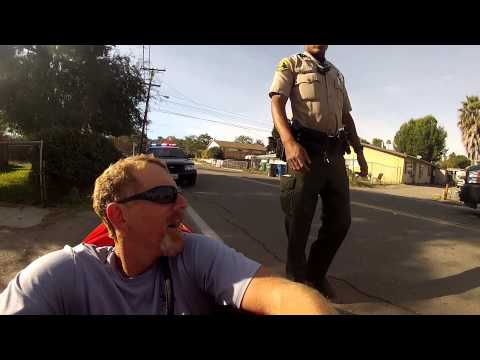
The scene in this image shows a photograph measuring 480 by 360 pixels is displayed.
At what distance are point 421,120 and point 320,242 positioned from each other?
6211cm

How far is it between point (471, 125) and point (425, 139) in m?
21.7

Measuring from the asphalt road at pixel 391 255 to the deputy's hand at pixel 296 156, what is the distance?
1.19 m

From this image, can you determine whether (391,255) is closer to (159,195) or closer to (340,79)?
(340,79)

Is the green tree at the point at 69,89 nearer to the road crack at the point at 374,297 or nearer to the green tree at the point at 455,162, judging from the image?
the road crack at the point at 374,297

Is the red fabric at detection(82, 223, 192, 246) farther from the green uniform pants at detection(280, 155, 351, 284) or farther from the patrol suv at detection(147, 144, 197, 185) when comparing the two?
the patrol suv at detection(147, 144, 197, 185)

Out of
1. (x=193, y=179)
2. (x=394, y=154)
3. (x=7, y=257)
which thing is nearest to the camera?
(x=7, y=257)

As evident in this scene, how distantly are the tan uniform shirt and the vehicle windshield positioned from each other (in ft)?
38.2

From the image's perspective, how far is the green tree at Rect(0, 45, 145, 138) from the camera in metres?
16.8

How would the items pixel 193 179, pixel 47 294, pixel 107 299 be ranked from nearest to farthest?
pixel 47 294
pixel 107 299
pixel 193 179

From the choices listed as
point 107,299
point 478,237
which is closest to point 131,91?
point 478,237

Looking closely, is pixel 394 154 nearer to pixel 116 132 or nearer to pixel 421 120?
pixel 421 120

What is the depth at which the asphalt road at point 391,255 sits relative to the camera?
2.92 m

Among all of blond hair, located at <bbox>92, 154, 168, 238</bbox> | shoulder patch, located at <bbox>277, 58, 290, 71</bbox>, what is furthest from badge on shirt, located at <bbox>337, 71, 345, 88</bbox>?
blond hair, located at <bbox>92, 154, 168, 238</bbox>
